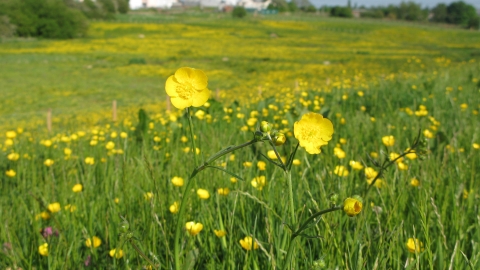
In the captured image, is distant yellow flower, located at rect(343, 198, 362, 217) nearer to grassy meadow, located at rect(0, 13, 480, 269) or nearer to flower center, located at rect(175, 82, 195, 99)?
grassy meadow, located at rect(0, 13, 480, 269)

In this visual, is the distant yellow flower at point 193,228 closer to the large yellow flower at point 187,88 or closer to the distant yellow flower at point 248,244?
the distant yellow flower at point 248,244

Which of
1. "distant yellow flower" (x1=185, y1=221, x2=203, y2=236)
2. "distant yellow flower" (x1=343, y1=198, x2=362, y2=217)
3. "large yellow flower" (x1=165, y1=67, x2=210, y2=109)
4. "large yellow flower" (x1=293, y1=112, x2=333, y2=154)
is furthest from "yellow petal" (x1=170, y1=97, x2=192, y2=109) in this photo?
"distant yellow flower" (x1=185, y1=221, x2=203, y2=236)

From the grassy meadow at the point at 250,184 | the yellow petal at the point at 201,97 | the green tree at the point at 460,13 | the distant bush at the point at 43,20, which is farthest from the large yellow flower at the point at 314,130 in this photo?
the green tree at the point at 460,13

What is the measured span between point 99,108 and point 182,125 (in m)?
11.5

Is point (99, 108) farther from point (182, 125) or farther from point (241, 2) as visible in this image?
point (241, 2)

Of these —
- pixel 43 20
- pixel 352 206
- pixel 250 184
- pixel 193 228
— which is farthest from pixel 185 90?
pixel 43 20

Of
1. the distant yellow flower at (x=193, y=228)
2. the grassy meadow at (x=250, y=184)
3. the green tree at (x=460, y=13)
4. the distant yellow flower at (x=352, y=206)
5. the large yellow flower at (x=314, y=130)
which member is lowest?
the grassy meadow at (x=250, y=184)

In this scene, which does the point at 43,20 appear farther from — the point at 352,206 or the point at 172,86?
the point at 352,206

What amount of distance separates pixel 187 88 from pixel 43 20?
144ft

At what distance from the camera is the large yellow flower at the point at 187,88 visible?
972 millimetres

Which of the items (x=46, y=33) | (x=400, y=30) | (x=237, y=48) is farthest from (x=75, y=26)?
(x=400, y=30)

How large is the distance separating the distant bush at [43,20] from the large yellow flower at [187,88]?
42.8 m

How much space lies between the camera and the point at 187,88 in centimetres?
99

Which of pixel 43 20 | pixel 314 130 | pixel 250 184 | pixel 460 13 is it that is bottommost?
pixel 250 184
